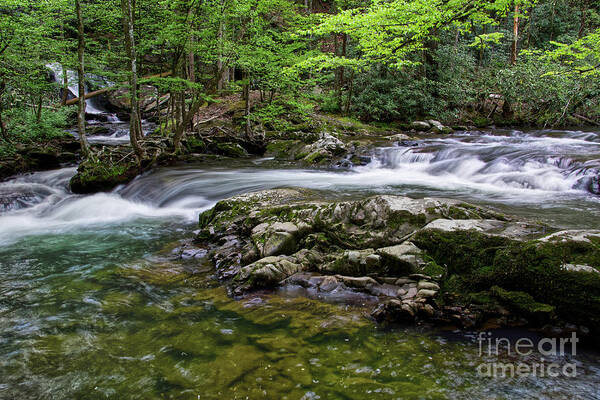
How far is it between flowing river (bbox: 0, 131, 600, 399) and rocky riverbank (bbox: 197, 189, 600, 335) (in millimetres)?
300

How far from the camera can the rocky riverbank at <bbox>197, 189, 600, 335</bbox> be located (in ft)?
9.91

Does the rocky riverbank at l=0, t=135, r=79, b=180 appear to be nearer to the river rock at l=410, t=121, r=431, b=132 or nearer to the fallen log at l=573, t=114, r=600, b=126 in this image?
the river rock at l=410, t=121, r=431, b=132

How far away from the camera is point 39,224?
7922 millimetres

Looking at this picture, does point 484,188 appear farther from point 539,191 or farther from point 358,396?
point 358,396

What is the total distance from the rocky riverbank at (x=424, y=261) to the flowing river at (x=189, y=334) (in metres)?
0.30

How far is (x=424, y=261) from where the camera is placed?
3875 mm

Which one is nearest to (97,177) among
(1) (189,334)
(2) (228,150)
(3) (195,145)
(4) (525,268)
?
(3) (195,145)

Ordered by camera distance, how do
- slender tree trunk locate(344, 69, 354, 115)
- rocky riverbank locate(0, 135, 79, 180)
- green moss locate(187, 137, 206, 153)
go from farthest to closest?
slender tree trunk locate(344, 69, 354, 115) < green moss locate(187, 137, 206, 153) < rocky riverbank locate(0, 135, 79, 180)

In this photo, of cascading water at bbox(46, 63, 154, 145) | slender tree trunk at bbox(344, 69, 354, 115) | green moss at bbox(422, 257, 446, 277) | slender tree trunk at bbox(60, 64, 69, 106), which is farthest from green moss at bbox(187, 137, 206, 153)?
green moss at bbox(422, 257, 446, 277)

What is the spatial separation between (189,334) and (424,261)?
2.59m

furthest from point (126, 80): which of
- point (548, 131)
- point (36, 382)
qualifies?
point (548, 131)

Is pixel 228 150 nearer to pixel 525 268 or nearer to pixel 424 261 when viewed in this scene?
pixel 424 261

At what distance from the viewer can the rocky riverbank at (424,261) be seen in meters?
3.02

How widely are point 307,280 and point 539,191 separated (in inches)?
258
